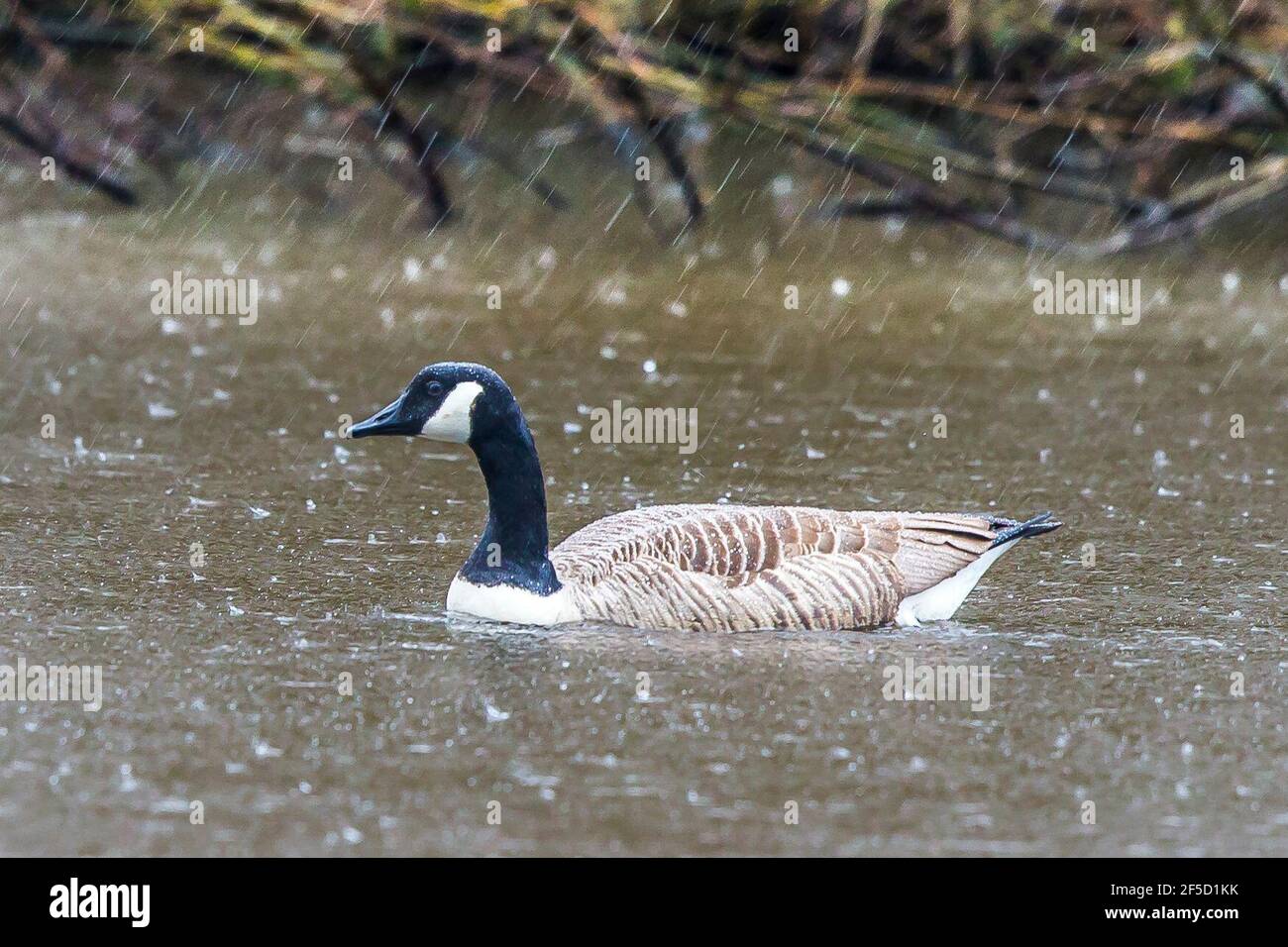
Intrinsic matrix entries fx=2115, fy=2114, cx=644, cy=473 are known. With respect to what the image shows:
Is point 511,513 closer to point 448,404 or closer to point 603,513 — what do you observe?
point 448,404

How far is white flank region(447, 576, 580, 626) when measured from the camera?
8.47 meters

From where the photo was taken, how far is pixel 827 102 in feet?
55.2

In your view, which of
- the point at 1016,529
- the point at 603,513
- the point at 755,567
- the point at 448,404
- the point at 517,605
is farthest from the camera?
the point at 603,513

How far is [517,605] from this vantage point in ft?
27.8

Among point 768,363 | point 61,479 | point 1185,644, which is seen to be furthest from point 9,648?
Result: point 768,363

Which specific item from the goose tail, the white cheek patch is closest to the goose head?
the white cheek patch

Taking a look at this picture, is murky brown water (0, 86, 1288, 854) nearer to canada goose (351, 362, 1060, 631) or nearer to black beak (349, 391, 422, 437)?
canada goose (351, 362, 1060, 631)

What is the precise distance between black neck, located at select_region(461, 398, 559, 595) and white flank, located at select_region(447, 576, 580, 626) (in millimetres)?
28

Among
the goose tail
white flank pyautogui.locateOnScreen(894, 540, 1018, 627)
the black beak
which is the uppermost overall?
the black beak

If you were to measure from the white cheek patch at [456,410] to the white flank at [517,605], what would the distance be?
676 mm

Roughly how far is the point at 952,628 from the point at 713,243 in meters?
9.00

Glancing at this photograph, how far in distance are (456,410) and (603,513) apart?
5.88 feet

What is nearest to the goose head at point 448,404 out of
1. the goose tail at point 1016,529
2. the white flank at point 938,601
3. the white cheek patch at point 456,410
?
the white cheek patch at point 456,410

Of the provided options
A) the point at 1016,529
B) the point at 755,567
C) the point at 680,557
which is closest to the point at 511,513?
the point at 680,557
